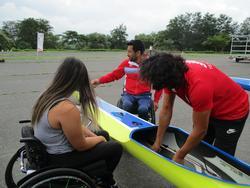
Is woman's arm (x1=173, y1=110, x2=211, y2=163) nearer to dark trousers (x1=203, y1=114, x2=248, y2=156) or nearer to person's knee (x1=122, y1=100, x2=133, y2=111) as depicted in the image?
dark trousers (x1=203, y1=114, x2=248, y2=156)

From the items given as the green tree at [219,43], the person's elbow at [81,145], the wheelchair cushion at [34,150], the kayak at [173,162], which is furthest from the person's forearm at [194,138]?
the green tree at [219,43]

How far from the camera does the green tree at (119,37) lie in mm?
55650

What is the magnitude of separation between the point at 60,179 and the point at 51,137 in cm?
34

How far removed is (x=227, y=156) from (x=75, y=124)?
1.50 meters

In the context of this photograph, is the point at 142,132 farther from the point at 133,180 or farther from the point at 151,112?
the point at 151,112

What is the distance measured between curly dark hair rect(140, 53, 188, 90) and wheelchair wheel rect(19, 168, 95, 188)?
0.93m

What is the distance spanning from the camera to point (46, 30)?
53.9 metres

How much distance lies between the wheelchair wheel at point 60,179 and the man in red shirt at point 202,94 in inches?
33.3

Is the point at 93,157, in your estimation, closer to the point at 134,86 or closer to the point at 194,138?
the point at 194,138

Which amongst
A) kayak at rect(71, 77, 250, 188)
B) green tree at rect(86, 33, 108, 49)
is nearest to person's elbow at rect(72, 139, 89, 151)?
kayak at rect(71, 77, 250, 188)

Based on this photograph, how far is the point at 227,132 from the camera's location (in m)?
2.74

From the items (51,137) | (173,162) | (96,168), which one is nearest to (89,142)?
(96,168)

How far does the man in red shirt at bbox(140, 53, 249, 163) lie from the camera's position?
227 centimetres

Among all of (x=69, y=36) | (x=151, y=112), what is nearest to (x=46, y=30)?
(x=69, y=36)
